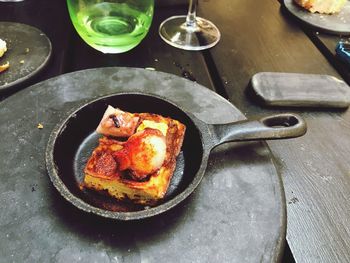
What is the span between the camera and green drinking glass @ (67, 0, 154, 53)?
886 millimetres

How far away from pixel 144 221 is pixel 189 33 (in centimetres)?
66

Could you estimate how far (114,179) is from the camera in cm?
54

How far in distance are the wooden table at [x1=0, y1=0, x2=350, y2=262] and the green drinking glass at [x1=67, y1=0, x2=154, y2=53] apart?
0.04m

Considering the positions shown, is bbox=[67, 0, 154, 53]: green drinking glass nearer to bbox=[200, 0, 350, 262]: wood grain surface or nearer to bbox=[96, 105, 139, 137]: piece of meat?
bbox=[200, 0, 350, 262]: wood grain surface

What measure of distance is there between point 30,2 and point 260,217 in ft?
3.10

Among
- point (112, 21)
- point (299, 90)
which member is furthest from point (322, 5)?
point (112, 21)

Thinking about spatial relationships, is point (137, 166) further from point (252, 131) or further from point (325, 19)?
point (325, 19)

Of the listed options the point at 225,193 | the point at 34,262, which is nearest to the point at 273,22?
the point at 225,193

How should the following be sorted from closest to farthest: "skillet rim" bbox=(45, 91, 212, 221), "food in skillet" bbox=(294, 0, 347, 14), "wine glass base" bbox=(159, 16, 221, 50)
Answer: "skillet rim" bbox=(45, 91, 212, 221)
"wine glass base" bbox=(159, 16, 221, 50)
"food in skillet" bbox=(294, 0, 347, 14)

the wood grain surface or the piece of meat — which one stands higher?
the piece of meat

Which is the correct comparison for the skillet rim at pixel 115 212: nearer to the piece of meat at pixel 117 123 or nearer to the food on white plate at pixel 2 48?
the piece of meat at pixel 117 123

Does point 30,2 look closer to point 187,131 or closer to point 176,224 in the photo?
point 187,131

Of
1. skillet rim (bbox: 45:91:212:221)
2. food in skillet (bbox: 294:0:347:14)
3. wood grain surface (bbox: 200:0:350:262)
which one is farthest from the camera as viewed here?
food in skillet (bbox: 294:0:347:14)

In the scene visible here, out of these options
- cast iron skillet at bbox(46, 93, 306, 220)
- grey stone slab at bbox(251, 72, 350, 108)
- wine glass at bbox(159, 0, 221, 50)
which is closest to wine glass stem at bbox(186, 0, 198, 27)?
wine glass at bbox(159, 0, 221, 50)
